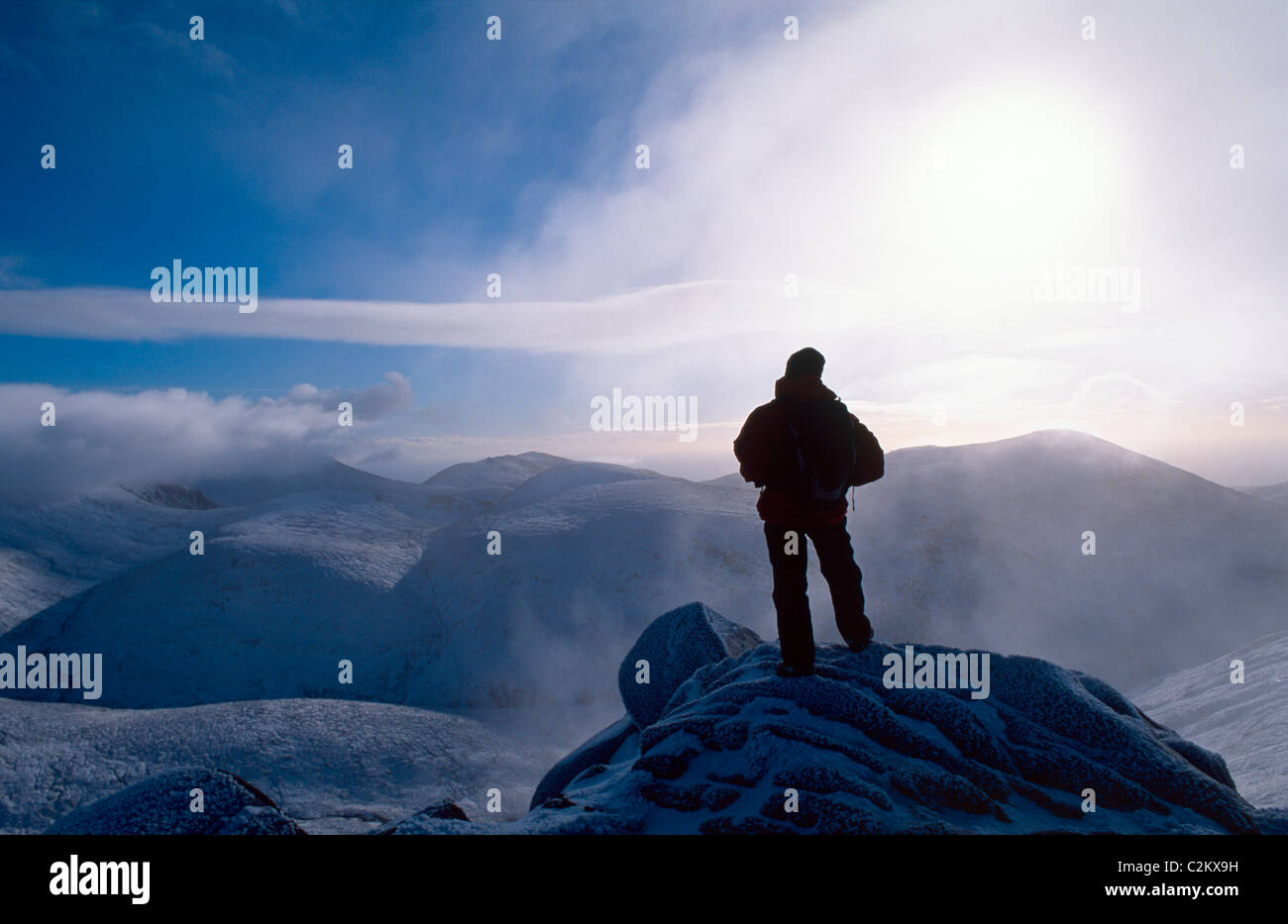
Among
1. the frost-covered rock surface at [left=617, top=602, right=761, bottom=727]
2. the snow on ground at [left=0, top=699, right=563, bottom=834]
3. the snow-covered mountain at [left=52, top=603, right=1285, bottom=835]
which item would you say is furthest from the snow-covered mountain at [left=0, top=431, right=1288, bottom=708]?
the snow-covered mountain at [left=52, top=603, right=1285, bottom=835]

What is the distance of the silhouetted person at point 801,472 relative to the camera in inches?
264

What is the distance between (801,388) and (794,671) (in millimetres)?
3060

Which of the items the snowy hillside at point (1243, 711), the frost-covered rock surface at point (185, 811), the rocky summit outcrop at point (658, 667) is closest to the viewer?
the frost-covered rock surface at point (185, 811)

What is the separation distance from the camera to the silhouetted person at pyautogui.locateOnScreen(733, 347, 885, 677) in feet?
22.0

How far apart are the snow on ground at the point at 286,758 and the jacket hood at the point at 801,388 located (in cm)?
1650

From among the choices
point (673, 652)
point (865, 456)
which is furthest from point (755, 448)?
point (673, 652)

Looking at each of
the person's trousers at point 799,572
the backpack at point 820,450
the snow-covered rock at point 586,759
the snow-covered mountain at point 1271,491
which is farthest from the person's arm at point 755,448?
the snow-covered mountain at point 1271,491

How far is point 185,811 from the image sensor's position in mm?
5410

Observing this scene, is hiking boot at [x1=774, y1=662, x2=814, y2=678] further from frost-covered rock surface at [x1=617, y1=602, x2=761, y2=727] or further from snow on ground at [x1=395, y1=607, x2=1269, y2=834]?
frost-covered rock surface at [x1=617, y1=602, x2=761, y2=727]

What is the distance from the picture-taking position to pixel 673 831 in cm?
508

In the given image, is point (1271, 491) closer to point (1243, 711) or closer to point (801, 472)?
point (1243, 711)

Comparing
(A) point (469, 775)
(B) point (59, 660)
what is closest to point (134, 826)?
(A) point (469, 775)

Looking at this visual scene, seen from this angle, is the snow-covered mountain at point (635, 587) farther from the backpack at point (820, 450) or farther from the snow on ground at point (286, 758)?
the backpack at point (820, 450)
